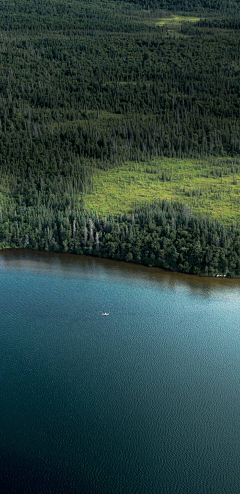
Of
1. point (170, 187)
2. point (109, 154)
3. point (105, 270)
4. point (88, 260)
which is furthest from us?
point (109, 154)

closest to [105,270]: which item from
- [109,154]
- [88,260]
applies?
[88,260]

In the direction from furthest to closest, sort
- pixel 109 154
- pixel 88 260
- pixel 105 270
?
pixel 109 154 → pixel 88 260 → pixel 105 270

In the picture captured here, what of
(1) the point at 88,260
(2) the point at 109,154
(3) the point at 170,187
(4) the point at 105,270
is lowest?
(4) the point at 105,270

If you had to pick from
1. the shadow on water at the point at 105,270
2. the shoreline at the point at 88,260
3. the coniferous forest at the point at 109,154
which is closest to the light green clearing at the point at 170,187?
the coniferous forest at the point at 109,154

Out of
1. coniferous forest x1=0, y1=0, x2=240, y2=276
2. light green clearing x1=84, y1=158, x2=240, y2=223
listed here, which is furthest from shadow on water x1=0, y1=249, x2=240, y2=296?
light green clearing x1=84, y1=158, x2=240, y2=223

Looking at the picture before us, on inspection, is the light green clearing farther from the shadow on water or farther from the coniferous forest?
the shadow on water

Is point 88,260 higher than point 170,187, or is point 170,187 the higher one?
point 170,187

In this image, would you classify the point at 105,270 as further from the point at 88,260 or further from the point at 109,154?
the point at 109,154
